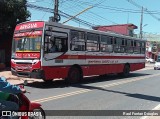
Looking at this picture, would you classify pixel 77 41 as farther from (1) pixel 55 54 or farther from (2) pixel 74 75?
(1) pixel 55 54

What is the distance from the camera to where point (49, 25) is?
14859 millimetres

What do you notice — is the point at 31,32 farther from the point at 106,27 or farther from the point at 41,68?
the point at 106,27

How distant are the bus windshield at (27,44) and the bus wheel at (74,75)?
2603mm

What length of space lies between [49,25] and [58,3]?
1096 cm

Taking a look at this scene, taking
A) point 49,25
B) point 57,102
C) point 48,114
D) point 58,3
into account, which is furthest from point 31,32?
point 58,3

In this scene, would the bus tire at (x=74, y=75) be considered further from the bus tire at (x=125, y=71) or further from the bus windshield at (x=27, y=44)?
the bus tire at (x=125, y=71)

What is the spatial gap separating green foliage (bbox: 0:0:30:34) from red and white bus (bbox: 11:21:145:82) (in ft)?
30.7

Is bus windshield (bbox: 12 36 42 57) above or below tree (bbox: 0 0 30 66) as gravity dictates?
below

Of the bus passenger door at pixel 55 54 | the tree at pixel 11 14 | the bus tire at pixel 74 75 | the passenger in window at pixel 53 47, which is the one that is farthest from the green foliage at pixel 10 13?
the passenger in window at pixel 53 47

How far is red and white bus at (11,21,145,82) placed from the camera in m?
14.6

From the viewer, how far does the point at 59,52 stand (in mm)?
15500

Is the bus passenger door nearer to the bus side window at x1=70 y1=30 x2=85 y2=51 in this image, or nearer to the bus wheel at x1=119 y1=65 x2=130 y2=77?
the bus side window at x1=70 y1=30 x2=85 y2=51

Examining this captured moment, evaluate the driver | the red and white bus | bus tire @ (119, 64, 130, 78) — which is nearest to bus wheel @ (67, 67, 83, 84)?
the red and white bus

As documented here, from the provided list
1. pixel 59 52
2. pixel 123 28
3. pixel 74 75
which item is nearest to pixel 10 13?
pixel 74 75
